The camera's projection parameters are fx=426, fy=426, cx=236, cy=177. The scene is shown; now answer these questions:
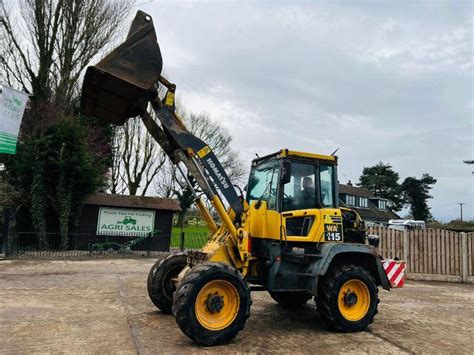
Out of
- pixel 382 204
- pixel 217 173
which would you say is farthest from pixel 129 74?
pixel 382 204

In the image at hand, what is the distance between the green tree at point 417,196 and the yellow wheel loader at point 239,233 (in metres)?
57.5

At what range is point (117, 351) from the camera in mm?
5000

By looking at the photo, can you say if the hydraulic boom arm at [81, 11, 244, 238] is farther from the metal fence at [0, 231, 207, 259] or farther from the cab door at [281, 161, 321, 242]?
the metal fence at [0, 231, 207, 259]

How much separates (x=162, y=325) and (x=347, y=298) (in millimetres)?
2749

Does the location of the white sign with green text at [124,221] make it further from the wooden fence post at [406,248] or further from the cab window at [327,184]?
the cab window at [327,184]

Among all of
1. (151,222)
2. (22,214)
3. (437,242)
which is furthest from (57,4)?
(437,242)

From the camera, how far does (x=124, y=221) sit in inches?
781

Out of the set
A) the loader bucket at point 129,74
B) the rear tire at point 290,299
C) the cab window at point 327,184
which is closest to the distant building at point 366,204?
the rear tire at point 290,299

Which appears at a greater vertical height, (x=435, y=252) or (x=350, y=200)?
(x=350, y=200)

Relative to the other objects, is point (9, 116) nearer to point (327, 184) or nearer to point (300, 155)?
point (300, 155)

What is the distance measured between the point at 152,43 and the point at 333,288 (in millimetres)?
4229

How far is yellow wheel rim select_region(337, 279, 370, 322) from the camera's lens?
632 cm

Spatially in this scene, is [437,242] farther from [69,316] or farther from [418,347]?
[69,316]

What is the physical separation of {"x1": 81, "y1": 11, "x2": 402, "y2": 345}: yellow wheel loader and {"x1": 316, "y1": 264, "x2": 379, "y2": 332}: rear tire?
0.01 metres
